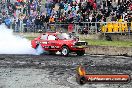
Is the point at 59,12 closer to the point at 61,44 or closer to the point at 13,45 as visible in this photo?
the point at 13,45

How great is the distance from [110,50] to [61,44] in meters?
3.18

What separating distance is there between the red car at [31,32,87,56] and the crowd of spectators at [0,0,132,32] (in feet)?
14.7

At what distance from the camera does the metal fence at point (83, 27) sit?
27677 millimetres

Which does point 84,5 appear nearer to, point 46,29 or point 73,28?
point 73,28

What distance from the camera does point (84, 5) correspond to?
1236 inches

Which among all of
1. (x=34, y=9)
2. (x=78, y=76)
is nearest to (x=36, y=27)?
(x=34, y=9)

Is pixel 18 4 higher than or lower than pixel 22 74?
higher

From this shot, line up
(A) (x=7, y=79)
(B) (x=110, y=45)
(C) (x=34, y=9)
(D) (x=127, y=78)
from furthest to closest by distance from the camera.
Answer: (C) (x=34, y=9)
(B) (x=110, y=45)
(A) (x=7, y=79)
(D) (x=127, y=78)

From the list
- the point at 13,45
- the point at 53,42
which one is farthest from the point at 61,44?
the point at 13,45

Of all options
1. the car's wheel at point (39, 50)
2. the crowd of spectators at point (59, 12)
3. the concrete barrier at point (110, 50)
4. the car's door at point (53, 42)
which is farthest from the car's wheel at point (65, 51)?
the crowd of spectators at point (59, 12)

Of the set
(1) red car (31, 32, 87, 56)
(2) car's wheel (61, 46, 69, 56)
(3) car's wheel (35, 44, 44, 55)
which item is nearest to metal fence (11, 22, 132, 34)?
(1) red car (31, 32, 87, 56)

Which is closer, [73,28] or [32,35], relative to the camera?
[73,28]

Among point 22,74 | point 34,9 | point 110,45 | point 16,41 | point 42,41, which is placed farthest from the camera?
point 34,9

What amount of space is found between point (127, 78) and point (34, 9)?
1331 inches
